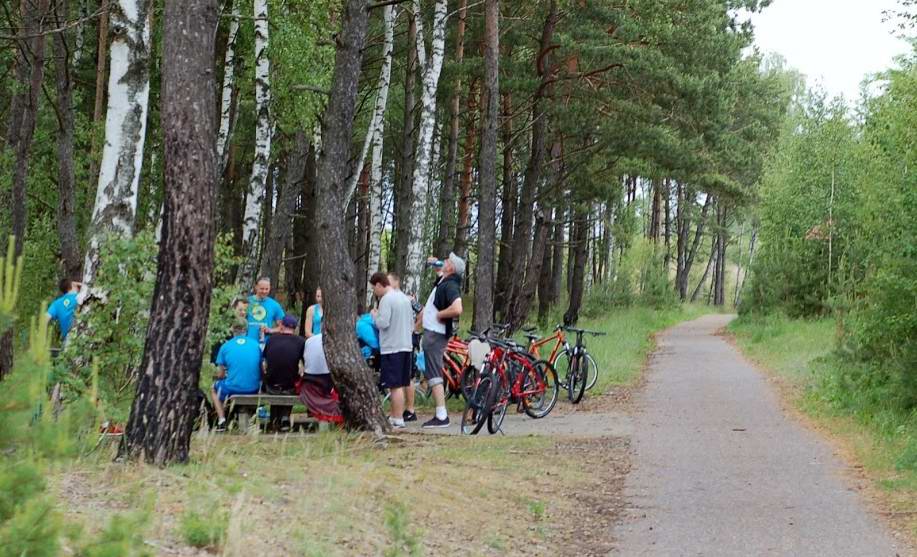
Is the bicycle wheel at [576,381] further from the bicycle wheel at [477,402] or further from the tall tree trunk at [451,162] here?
the tall tree trunk at [451,162]

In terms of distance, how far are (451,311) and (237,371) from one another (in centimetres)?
269

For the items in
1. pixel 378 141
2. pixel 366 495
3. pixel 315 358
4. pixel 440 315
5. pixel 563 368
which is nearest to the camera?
pixel 366 495

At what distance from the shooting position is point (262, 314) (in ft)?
47.2

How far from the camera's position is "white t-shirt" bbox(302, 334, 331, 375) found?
12180mm

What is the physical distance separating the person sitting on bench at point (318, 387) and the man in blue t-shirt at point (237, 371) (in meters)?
0.55

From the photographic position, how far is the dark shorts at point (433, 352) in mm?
13727

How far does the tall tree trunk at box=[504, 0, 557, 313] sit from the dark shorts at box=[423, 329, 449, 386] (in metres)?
12.3

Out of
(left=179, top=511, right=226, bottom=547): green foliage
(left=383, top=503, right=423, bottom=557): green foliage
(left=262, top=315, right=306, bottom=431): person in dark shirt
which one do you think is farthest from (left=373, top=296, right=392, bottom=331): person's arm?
(left=179, top=511, right=226, bottom=547): green foliage

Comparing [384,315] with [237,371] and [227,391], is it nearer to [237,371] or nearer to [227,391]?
[237,371]

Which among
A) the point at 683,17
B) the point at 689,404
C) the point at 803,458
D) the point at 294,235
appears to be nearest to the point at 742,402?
the point at 689,404

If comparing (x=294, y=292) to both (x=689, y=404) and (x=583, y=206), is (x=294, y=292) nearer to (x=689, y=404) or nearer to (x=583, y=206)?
(x=583, y=206)

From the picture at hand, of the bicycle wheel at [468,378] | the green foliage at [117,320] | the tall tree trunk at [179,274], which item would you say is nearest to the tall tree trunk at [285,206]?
the bicycle wheel at [468,378]

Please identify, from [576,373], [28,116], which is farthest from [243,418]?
[28,116]

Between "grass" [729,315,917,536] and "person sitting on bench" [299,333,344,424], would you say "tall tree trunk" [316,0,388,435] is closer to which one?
"person sitting on bench" [299,333,344,424]
